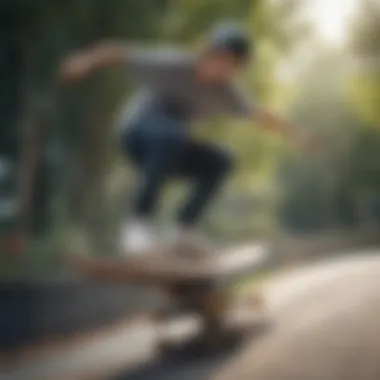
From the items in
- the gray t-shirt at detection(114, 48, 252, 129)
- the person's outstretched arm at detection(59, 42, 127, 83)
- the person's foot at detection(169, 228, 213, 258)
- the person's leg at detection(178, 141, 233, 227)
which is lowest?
the person's foot at detection(169, 228, 213, 258)

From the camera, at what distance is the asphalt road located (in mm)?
1336

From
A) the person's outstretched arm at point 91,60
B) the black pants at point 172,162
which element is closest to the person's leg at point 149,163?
the black pants at point 172,162

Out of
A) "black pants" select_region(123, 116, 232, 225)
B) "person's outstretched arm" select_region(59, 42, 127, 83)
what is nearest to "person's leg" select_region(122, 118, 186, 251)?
"black pants" select_region(123, 116, 232, 225)

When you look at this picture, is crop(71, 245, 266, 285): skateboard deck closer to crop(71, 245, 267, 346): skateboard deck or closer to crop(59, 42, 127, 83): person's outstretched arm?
crop(71, 245, 267, 346): skateboard deck

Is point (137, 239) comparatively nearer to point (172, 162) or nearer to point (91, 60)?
point (172, 162)

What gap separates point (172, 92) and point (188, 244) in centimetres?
25

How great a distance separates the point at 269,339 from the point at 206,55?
471 mm

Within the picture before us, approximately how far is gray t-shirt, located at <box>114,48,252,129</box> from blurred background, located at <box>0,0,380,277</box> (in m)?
0.02

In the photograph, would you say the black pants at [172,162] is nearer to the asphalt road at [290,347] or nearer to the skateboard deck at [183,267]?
the skateboard deck at [183,267]

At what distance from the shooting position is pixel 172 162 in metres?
1.40

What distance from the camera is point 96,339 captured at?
1391 millimetres

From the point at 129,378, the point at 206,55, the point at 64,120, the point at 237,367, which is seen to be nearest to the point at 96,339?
the point at 129,378

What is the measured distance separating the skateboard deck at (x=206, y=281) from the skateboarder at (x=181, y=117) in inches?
1.2

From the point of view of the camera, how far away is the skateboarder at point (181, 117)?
4.57 feet
